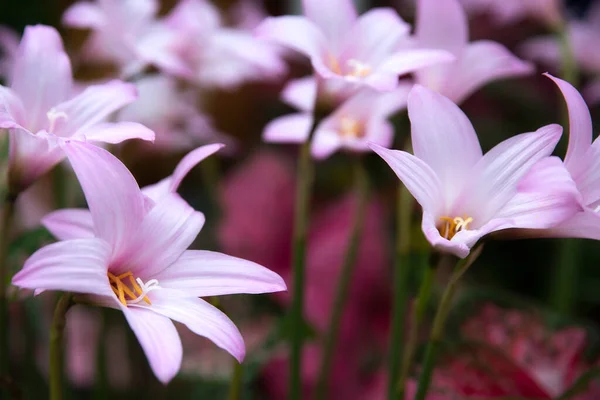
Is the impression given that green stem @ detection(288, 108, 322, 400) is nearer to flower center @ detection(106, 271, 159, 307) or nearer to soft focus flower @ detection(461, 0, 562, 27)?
flower center @ detection(106, 271, 159, 307)

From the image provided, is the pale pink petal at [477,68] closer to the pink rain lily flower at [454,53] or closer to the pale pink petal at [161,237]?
the pink rain lily flower at [454,53]

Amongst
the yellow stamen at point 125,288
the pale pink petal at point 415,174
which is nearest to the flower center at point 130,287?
the yellow stamen at point 125,288

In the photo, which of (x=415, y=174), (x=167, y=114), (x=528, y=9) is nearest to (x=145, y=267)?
(x=415, y=174)

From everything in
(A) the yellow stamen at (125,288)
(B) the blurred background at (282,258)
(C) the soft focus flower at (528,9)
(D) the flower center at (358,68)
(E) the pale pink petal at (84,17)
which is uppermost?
(E) the pale pink petal at (84,17)

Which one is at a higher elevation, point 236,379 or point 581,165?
point 581,165

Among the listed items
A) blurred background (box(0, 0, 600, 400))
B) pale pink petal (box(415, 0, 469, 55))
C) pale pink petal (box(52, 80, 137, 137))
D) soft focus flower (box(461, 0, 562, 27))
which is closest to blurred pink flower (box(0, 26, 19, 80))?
blurred background (box(0, 0, 600, 400))

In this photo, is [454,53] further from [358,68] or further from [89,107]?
[89,107]

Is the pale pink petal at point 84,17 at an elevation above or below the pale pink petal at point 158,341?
above
